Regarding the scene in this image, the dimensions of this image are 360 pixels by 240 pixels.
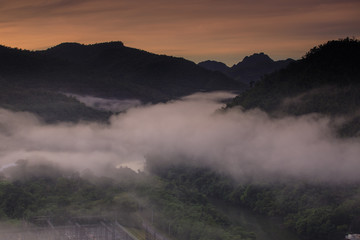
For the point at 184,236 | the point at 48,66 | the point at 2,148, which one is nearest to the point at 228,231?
the point at 184,236

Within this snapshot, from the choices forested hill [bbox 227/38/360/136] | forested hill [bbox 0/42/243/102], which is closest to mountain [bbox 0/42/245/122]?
forested hill [bbox 0/42/243/102]

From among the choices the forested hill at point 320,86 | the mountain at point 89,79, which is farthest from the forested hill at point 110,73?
the forested hill at point 320,86

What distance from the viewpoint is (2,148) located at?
49438 millimetres

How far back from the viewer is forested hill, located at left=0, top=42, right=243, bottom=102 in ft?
320

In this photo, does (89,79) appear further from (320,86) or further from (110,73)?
(320,86)

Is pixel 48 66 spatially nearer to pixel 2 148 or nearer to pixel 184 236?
pixel 2 148

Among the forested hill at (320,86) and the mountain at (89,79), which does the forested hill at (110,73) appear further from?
the forested hill at (320,86)

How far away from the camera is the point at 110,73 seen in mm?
138125

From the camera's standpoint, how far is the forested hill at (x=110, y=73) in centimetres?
9756

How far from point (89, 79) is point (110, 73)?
100 feet

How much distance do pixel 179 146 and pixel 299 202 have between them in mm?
32600

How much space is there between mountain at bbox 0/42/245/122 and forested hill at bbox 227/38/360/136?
2284 centimetres

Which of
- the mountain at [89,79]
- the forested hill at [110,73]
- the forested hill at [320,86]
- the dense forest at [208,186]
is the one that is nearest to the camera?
the dense forest at [208,186]

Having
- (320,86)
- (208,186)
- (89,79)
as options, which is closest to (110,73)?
(89,79)
